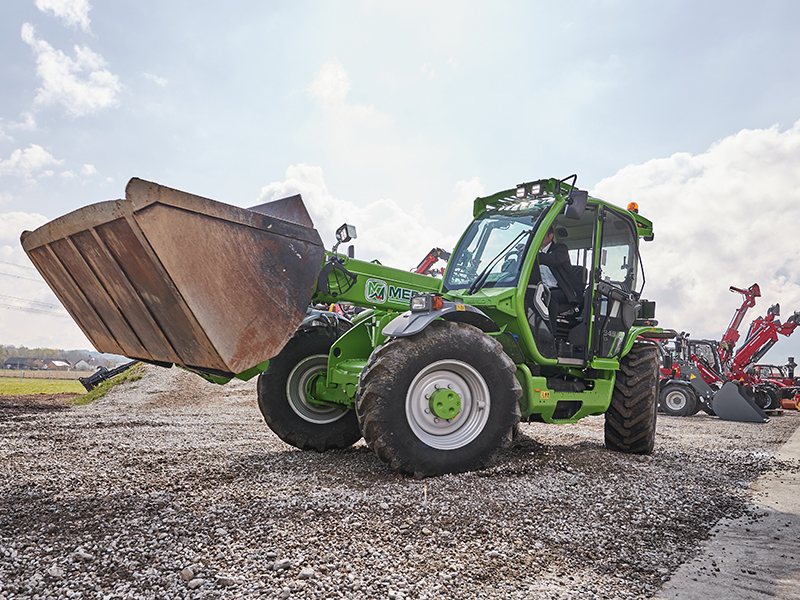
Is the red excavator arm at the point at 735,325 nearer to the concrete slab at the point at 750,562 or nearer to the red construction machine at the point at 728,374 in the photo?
the red construction machine at the point at 728,374

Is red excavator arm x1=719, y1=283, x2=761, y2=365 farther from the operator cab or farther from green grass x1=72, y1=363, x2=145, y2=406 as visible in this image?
green grass x1=72, y1=363, x2=145, y2=406

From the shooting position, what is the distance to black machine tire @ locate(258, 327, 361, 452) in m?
5.28

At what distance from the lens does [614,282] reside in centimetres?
611

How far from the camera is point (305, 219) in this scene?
417 cm

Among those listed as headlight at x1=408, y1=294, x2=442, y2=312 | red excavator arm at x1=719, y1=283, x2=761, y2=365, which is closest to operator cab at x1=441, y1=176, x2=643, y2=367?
headlight at x1=408, y1=294, x2=442, y2=312

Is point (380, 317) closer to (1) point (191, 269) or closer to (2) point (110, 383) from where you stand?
(1) point (191, 269)

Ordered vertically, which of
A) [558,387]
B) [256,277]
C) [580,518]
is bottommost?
[580,518]

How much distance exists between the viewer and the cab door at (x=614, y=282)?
576 centimetres

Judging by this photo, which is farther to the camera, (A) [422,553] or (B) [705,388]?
(B) [705,388]

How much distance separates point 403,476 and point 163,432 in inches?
164

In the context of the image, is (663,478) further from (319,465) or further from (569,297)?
(319,465)

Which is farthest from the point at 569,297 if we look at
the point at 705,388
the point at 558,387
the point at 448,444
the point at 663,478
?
the point at 705,388

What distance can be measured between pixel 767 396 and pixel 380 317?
607 inches

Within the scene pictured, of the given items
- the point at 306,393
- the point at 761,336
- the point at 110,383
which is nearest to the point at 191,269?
the point at 306,393
